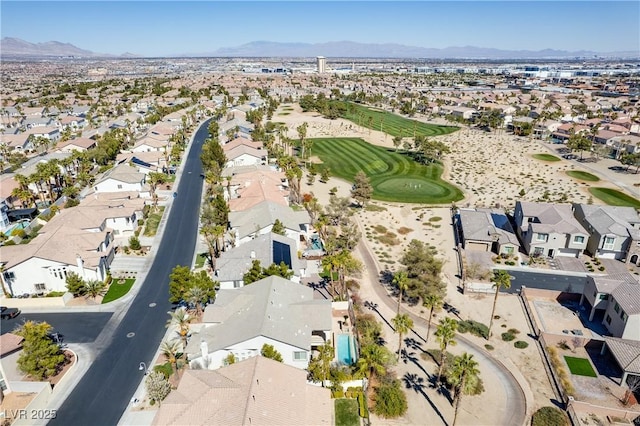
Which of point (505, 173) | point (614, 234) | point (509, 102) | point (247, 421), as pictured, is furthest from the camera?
point (509, 102)

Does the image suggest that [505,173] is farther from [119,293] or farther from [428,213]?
[119,293]

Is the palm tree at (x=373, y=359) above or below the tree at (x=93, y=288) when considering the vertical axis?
above

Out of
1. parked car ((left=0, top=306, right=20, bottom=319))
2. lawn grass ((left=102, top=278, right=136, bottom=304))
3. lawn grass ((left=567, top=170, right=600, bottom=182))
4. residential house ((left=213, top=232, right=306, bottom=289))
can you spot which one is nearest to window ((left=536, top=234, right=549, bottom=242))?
residential house ((left=213, top=232, right=306, bottom=289))

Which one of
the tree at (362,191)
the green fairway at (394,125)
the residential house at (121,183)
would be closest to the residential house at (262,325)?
the tree at (362,191)

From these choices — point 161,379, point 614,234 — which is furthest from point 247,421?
point 614,234

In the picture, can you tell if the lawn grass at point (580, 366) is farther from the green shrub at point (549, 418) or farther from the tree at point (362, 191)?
the tree at point (362, 191)

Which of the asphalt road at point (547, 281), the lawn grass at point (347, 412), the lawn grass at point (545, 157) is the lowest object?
the lawn grass at point (347, 412)

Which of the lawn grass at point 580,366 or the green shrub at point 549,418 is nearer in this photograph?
the green shrub at point 549,418
